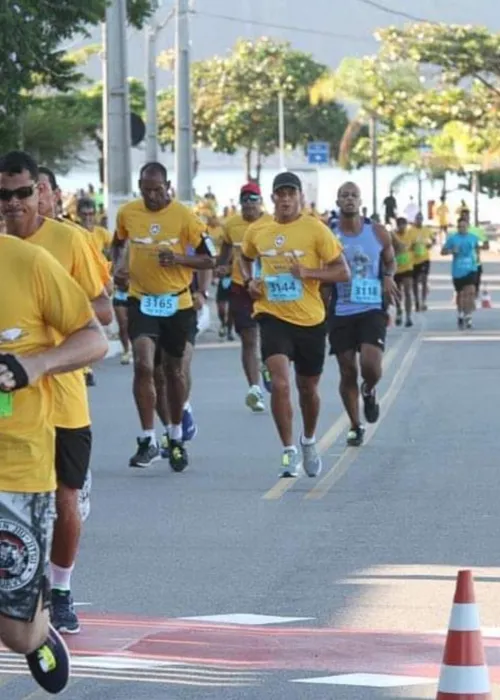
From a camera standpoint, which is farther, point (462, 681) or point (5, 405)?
point (5, 405)

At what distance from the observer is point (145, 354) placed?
14.4 meters

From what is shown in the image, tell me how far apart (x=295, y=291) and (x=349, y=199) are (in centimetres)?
182

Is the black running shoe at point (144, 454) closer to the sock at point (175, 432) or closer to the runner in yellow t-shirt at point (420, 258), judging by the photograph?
the sock at point (175, 432)

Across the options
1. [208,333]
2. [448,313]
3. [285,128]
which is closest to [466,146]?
[285,128]

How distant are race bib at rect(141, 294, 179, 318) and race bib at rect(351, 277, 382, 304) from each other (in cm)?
186

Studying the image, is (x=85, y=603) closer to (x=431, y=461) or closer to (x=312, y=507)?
(x=312, y=507)

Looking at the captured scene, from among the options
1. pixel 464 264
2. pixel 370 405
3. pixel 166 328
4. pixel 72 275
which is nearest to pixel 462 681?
pixel 72 275

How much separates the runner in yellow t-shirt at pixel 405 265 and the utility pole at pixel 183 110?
3.99 m

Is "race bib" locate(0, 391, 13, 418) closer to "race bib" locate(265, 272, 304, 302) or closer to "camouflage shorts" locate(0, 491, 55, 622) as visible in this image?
"camouflage shorts" locate(0, 491, 55, 622)

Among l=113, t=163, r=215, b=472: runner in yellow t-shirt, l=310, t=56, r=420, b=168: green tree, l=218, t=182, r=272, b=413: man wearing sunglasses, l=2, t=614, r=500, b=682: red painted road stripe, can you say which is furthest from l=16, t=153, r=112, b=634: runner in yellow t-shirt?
l=310, t=56, r=420, b=168: green tree

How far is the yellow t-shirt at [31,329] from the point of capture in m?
6.95

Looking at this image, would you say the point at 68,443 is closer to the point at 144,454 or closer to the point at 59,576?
the point at 59,576

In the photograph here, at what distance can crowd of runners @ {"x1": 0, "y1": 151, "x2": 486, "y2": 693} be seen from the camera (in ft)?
22.8

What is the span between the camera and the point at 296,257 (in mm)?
14062
